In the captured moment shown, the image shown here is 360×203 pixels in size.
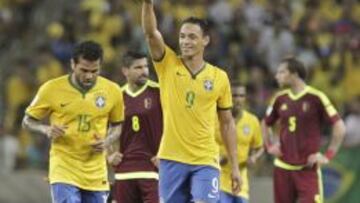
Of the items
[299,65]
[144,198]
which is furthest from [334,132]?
[144,198]

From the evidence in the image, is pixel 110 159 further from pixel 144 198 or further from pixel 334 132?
pixel 334 132

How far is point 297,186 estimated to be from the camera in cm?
1617

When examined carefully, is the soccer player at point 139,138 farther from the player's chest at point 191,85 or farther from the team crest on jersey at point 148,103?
the player's chest at point 191,85

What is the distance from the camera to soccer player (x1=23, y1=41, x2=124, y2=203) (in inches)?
519

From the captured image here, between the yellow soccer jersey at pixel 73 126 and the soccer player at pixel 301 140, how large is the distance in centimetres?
358

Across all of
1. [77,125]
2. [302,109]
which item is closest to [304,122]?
[302,109]

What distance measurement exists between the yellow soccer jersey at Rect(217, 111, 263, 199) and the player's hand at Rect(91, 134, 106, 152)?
2.99 m

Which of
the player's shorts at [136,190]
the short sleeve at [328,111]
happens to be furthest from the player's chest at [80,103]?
the short sleeve at [328,111]

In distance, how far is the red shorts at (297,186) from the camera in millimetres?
16078

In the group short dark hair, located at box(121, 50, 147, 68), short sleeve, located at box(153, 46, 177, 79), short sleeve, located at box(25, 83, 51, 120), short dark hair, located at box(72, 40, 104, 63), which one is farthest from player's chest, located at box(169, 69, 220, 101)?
short dark hair, located at box(121, 50, 147, 68)

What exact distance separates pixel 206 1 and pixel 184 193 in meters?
13.3

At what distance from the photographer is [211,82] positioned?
12.8m

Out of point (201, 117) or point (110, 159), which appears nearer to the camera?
point (201, 117)

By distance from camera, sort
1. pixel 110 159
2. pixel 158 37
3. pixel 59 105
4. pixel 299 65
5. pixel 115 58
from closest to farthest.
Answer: pixel 158 37
pixel 59 105
pixel 110 159
pixel 299 65
pixel 115 58
